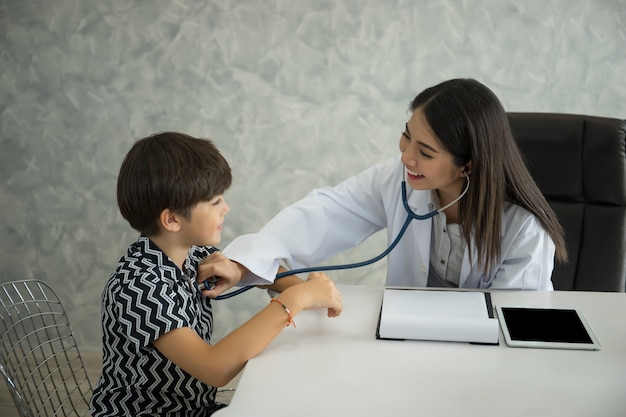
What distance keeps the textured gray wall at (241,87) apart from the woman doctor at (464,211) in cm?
98

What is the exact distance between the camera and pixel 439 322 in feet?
4.33

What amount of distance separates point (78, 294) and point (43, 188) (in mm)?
427

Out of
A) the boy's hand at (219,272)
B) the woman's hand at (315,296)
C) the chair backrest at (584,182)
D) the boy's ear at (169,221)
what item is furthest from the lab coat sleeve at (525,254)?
the boy's ear at (169,221)

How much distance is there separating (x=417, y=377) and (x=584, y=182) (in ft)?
2.96

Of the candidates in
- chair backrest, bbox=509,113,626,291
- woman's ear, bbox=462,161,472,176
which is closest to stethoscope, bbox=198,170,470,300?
woman's ear, bbox=462,161,472,176

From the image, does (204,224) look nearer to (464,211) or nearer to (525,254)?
(464,211)

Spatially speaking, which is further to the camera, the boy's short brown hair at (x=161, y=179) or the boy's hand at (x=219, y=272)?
the boy's hand at (x=219, y=272)

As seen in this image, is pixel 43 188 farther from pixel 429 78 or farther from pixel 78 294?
pixel 429 78

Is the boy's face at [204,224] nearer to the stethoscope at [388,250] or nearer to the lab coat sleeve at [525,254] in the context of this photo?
the stethoscope at [388,250]

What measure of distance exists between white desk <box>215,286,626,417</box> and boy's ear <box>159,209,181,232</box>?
28 centimetres

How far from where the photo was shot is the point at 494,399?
1.11 meters

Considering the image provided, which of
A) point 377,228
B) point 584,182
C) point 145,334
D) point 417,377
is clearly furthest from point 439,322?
point 584,182

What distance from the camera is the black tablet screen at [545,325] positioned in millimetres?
1328

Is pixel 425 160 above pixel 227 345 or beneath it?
above
